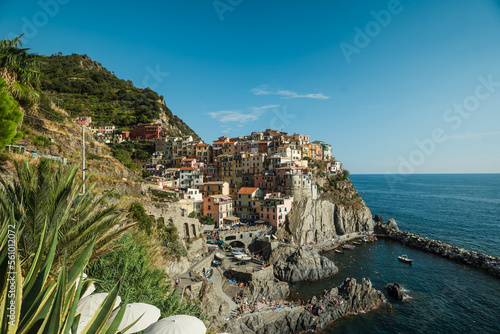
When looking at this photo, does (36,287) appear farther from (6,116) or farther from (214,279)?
(214,279)

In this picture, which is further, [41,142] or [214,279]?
[214,279]

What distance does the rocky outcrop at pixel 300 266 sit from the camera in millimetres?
32469

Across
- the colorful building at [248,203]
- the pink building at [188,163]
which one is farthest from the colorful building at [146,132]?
the colorful building at [248,203]

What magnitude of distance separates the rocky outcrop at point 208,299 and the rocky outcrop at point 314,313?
1.20 m

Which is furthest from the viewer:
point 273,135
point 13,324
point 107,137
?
point 273,135

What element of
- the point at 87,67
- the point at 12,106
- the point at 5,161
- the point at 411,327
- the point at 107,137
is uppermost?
the point at 87,67

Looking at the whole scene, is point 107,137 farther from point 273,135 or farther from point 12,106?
point 12,106

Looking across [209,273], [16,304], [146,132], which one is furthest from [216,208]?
[146,132]

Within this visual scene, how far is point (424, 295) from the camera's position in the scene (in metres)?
28.1

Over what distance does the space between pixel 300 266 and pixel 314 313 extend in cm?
887

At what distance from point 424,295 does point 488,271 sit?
45.6ft

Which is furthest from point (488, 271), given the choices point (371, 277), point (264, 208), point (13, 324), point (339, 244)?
point (13, 324)

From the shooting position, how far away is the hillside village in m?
42.2

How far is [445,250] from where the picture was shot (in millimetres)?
40062
